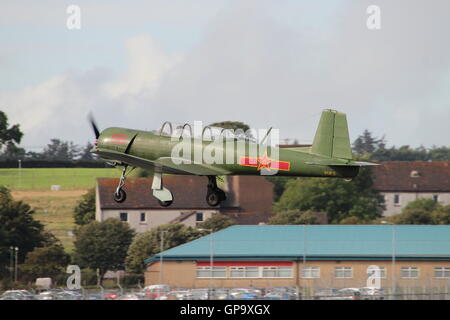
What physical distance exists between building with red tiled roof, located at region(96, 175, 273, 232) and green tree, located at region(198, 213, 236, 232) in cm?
396

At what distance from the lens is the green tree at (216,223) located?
79.2 m

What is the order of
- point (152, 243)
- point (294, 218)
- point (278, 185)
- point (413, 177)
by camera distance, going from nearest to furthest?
point (152, 243) → point (294, 218) → point (278, 185) → point (413, 177)

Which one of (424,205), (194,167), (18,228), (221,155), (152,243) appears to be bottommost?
(152,243)

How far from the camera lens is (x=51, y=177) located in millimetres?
95938

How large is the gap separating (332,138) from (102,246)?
159ft

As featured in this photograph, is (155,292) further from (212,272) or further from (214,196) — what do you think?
(214,196)

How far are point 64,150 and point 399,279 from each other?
236 feet

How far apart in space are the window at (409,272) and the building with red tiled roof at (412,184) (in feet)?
199

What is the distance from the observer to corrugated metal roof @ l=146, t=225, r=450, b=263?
54219 mm

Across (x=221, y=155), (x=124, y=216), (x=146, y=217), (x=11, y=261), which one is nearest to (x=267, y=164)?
(x=221, y=155)

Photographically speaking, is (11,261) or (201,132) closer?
(201,132)

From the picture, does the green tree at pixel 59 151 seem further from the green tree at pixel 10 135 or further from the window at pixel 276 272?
the window at pixel 276 272

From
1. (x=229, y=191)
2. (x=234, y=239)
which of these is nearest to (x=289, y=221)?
(x=229, y=191)

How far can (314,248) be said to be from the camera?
55.7 m
